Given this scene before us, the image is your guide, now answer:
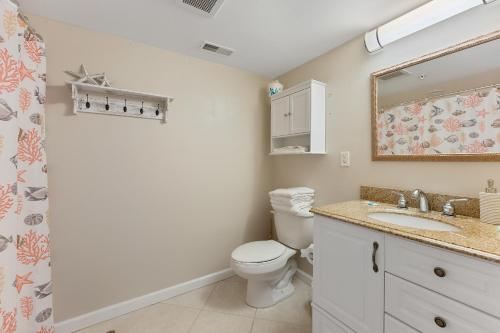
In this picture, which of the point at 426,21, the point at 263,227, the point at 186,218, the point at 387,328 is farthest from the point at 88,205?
the point at 426,21

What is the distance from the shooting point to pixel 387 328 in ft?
3.03

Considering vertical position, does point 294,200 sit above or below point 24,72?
below

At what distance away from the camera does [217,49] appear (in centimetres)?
182

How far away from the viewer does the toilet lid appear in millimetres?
1617

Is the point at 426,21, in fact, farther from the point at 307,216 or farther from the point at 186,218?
the point at 186,218

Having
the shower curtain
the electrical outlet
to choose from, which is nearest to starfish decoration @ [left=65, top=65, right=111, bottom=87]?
the shower curtain

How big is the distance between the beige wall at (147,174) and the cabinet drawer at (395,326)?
4.93ft

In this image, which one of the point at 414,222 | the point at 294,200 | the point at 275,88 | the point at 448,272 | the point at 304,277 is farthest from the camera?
the point at 275,88

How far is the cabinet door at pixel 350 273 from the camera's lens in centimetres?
96

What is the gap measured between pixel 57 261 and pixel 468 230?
7.73 ft

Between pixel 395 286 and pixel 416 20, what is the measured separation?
1.44 m

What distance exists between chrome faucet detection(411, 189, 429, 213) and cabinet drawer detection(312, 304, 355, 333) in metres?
0.77

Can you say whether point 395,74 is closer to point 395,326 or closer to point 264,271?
point 395,326

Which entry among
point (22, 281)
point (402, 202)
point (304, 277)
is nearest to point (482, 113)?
point (402, 202)
